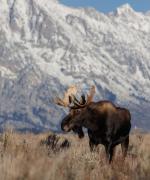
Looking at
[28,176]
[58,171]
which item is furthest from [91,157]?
[28,176]

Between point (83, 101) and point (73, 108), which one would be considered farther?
point (83, 101)

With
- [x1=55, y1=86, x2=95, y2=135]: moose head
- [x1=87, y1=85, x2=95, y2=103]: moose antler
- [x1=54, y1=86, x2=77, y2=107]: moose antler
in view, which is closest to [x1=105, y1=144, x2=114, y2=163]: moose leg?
[x1=55, y1=86, x2=95, y2=135]: moose head

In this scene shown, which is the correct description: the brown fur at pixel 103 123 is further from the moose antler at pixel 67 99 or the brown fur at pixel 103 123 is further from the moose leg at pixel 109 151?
the moose antler at pixel 67 99

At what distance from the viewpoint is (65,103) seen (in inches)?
717

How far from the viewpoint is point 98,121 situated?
17438 mm

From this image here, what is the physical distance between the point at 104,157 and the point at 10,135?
347cm

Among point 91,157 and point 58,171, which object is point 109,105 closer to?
point 91,157

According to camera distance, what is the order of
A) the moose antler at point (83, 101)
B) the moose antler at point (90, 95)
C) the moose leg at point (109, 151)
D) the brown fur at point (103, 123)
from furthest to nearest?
1. the moose antler at point (90, 95)
2. the moose antler at point (83, 101)
3. the brown fur at point (103, 123)
4. the moose leg at point (109, 151)

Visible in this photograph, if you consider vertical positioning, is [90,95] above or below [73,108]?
above

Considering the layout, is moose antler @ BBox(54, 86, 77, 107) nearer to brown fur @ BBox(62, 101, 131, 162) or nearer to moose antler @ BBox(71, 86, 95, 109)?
moose antler @ BBox(71, 86, 95, 109)

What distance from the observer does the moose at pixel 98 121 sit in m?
17.1

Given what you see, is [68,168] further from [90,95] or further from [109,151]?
[90,95]

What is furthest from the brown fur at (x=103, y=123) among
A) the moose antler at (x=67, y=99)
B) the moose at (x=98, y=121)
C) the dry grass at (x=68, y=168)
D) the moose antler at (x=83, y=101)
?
the dry grass at (x=68, y=168)

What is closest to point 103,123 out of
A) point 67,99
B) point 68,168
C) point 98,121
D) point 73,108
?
point 98,121
